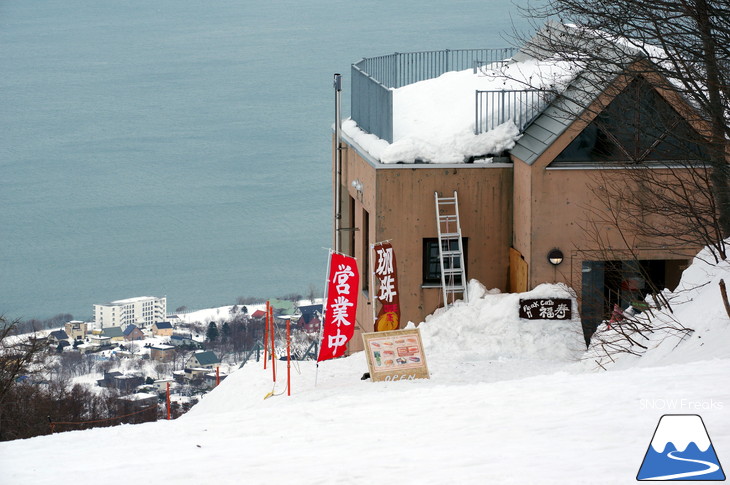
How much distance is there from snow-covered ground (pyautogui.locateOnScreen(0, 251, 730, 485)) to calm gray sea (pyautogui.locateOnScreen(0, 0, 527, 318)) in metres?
46.5

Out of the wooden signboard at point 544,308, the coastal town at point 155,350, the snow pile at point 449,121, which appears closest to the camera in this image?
the wooden signboard at point 544,308

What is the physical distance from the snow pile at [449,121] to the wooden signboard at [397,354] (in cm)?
466

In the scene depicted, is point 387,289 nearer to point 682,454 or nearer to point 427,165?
Answer: point 427,165

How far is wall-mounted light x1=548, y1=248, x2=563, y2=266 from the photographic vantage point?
19.2 m

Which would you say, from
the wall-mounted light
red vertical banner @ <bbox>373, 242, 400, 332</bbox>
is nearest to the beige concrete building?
the wall-mounted light

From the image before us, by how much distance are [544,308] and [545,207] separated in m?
1.84

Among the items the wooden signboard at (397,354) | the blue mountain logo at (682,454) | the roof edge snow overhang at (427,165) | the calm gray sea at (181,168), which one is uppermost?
the calm gray sea at (181,168)

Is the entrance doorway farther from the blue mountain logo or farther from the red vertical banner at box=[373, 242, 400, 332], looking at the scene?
the blue mountain logo

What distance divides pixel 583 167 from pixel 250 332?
1498 inches

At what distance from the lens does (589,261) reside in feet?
63.7

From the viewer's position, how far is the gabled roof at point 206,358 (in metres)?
44.4

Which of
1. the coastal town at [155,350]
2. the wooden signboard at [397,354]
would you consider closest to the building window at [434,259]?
the wooden signboard at [397,354]

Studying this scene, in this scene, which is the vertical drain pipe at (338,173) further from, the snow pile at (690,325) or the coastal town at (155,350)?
the coastal town at (155,350)

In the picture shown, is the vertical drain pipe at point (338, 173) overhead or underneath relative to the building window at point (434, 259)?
overhead
